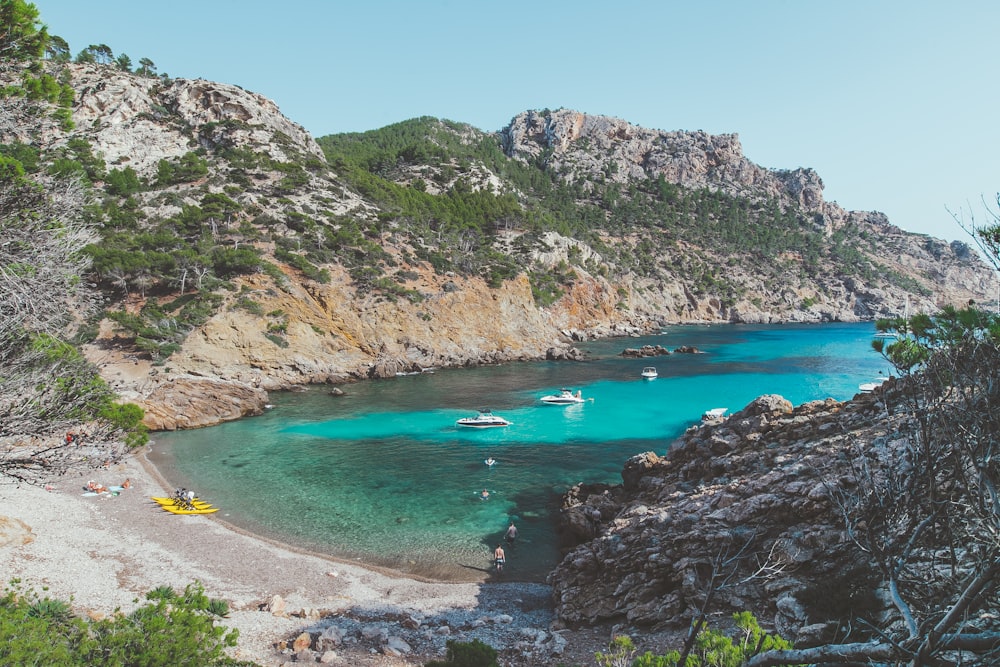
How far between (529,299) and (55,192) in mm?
68171

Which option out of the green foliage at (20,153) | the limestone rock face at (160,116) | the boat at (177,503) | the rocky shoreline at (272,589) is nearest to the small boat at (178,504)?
the boat at (177,503)

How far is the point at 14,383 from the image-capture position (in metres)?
9.21

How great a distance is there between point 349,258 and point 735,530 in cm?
5723

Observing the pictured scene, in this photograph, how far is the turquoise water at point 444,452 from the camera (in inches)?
854

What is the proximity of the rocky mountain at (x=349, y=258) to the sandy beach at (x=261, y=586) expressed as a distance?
32.5ft

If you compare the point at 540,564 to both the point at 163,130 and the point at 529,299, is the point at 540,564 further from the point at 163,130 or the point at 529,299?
the point at 163,130

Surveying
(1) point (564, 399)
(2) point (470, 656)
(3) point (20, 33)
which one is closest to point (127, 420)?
(3) point (20, 33)

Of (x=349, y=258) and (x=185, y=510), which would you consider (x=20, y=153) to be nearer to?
(x=185, y=510)

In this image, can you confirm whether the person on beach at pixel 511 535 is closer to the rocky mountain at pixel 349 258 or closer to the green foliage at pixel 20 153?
the rocky mountain at pixel 349 258

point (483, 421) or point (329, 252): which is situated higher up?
point (329, 252)

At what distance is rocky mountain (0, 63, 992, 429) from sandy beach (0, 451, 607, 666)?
991cm

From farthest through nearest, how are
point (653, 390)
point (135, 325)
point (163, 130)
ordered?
1. point (163, 130)
2. point (653, 390)
3. point (135, 325)

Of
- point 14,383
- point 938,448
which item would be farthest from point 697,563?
point 14,383

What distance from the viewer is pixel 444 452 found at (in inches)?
1272
